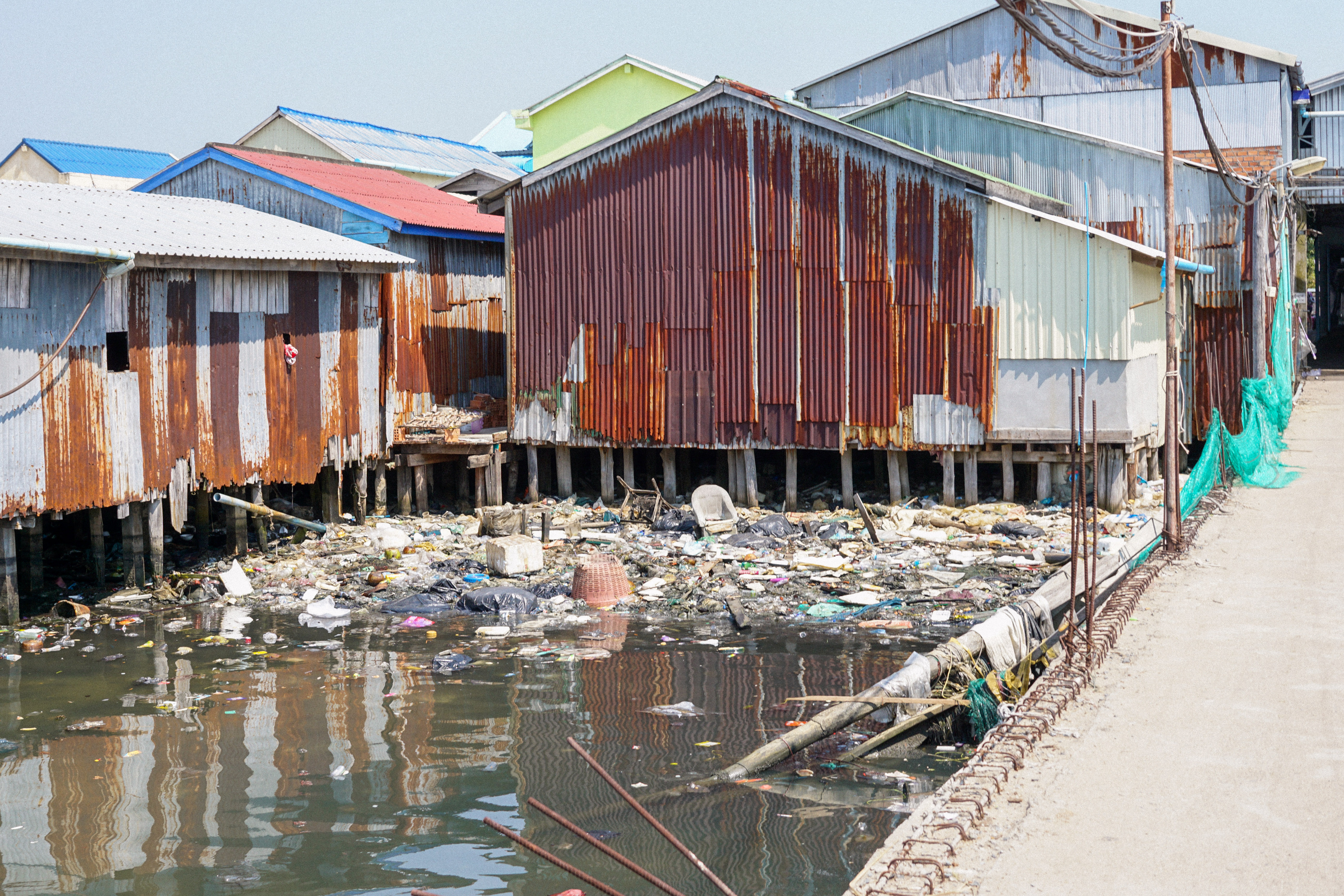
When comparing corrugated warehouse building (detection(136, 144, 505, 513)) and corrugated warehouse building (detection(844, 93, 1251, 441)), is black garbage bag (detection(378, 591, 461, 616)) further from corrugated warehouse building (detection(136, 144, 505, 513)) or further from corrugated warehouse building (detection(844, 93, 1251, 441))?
corrugated warehouse building (detection(844, 93, 1251, 441))

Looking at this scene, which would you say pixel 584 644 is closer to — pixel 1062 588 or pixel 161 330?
pixel 1062 588

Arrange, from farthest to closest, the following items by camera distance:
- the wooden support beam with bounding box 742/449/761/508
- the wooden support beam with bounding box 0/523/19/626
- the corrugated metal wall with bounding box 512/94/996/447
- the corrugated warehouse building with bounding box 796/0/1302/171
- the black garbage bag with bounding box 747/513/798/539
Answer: the corrugated warehouse building with bounding box 796/0/1302/171, the wooden support beam with bounding box 742/449/761/508, the corrugated metal wall with bounding box 512/94/996/447, the black garbage bag with bounding box 747/513/798/539, the wooden support beam with bounding box 0/523/19/626

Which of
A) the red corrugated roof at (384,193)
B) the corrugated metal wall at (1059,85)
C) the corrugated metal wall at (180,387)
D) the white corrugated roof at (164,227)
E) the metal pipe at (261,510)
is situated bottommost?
the metal pipe at (261,510)

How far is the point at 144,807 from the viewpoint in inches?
372

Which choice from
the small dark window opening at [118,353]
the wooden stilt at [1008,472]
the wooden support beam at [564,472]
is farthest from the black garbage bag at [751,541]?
the small dark window opening at [118,353]

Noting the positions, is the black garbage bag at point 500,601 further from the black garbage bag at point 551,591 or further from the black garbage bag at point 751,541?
the black garbage bag at point 751,541

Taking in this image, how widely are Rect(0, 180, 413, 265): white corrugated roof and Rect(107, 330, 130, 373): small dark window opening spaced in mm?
1093

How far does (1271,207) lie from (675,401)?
12.7 metres

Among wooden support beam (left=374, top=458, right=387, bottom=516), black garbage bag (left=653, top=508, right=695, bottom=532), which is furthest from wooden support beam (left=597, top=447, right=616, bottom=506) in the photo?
wooden support beam (left=374, top=458, right=387, bottom=516)

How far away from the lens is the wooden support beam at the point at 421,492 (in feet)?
70.3

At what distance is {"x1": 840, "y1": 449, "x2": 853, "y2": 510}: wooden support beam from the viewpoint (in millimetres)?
20344

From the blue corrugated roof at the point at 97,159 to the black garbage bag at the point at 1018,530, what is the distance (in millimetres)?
33739

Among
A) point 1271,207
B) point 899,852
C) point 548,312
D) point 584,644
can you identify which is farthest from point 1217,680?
point 1271,207

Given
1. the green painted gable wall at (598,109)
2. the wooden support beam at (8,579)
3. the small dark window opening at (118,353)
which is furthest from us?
the green painted gable wall at (598,109)
